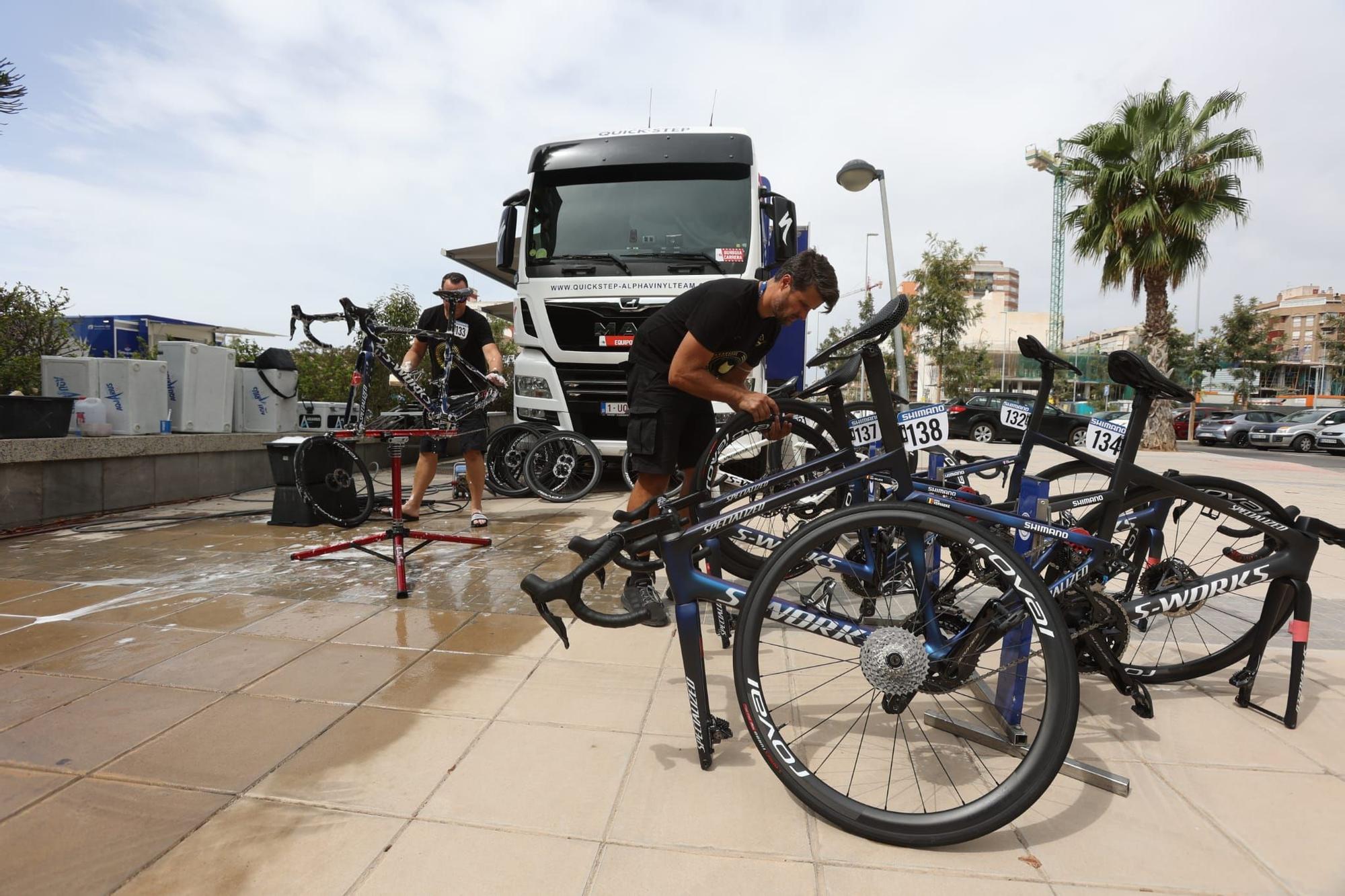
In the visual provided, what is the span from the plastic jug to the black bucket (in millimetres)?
238

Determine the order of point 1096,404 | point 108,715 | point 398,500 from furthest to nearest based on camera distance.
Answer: point 1096,404, point 398,500, point 108,715

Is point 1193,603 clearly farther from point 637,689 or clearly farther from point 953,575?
point 637,689

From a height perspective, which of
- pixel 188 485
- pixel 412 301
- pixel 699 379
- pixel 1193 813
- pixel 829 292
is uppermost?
pixel 412 301

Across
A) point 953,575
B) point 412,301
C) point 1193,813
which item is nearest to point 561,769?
point 953,575

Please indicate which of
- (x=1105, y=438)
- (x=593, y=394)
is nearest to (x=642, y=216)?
(x=593, y=394)

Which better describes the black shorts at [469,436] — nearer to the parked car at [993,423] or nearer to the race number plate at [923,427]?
the race number plate at [923,427]

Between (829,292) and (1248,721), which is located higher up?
(829,292)

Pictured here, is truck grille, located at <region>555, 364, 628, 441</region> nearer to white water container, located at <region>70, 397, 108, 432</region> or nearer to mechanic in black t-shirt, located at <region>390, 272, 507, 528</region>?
mechanic in black t-shirt, located at <region>390, 272, 507, 528</region>

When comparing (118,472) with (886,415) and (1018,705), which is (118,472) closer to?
(886,415)

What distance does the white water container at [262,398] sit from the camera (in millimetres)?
7891

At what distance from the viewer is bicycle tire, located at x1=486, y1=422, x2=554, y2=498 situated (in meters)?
7.87

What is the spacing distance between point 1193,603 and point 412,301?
43.9 ft

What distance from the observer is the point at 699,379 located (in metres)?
3.00

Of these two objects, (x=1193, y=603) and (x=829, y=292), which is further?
(x=829, y=292)
